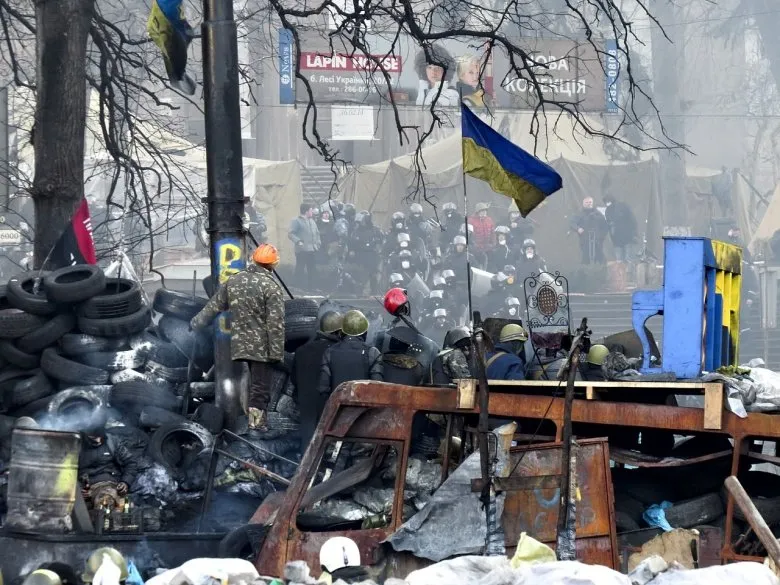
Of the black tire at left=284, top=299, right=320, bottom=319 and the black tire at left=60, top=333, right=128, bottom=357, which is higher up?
the black tire at left=284, top=299, right=320, bottom=319

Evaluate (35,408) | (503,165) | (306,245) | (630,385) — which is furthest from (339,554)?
(306,245)

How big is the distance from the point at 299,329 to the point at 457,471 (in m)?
5.35

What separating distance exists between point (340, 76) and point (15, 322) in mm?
25318

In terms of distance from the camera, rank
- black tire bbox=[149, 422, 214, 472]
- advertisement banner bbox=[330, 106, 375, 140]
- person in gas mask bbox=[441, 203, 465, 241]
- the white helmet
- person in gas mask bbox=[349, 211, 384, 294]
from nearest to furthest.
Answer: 1. the white helmet
2. black tire bbox=[149, 422, 214, 472]
3. person in gas mask bbox=[349, 211, 384, 294]
4. person in gas mask bbox=[441, 203, 465, 241]
5. advertisement banner bbox=[330, 106, 375, 140]

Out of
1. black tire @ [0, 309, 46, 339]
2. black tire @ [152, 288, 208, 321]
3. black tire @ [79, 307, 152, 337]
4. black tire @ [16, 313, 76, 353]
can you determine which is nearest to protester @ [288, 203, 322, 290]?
black tire @ [152, 288, 208, 321]

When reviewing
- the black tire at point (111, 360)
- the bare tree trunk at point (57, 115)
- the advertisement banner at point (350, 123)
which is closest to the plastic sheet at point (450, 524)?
the black tire at point (111, 360)

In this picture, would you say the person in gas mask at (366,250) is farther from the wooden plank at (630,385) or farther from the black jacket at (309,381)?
the wooden plank at (630,385)

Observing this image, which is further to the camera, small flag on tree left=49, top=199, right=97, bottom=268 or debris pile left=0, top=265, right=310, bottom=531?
small flag on tree left=49, top=199, right=97, bottom=268

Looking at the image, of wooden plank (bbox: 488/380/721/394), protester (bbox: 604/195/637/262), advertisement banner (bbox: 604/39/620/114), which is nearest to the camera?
wooden plank (bbox: 488/380/721/394)

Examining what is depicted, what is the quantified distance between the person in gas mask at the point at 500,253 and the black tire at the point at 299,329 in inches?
782

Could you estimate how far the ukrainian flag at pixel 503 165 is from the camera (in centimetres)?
1065

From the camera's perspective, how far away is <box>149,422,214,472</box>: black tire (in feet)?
34.8

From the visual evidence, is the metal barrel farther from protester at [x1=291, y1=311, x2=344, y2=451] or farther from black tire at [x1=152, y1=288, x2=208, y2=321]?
black tire at [x1=152, y1=288, x2=208, y2=321]

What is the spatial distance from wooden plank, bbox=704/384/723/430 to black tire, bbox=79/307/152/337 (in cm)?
651
